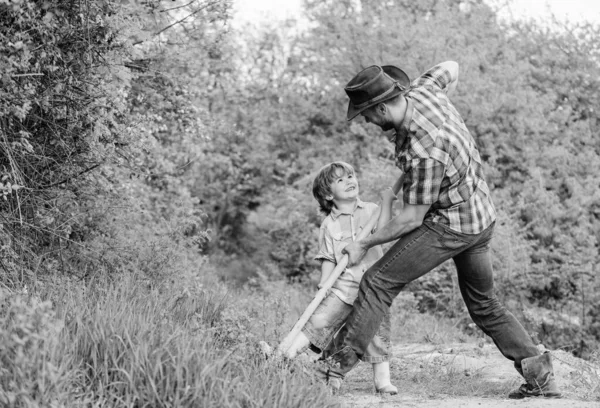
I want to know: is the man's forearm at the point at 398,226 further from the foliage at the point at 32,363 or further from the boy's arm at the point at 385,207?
the foliage at the point at 32,363

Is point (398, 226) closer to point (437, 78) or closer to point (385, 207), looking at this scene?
point (385, 207)

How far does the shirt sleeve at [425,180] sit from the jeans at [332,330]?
86 cm

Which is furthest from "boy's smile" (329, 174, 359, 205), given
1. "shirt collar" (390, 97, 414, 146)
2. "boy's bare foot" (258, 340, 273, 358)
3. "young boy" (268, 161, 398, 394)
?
"boy's bare foot" (258, 340, 273, 358)

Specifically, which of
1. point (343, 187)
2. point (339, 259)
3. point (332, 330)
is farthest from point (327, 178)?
point (332, 330)

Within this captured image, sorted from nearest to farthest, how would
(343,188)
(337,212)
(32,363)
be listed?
(32,363)
(343,188)
(337,212)

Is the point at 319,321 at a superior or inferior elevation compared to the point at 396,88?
inferior

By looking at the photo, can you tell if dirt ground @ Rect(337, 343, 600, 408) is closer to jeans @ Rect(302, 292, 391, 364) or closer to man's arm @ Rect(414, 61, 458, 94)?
jeans @ Rect(302, 292, 391, 364)

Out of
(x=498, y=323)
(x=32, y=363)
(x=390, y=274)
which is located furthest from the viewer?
(x=498, y=323)

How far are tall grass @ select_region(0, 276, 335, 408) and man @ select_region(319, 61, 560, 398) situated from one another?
2.53 feet

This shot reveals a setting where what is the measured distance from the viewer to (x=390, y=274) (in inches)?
195

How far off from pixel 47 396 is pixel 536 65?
1328cm

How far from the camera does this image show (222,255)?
17172mm

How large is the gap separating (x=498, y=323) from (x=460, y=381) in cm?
80

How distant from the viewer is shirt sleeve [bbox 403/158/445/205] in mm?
4727
